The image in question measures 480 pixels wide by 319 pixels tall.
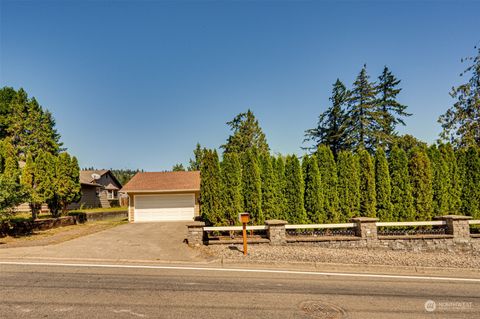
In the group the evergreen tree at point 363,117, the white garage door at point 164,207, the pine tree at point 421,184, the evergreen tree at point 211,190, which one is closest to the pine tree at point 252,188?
the evergreen tree at point 211,190

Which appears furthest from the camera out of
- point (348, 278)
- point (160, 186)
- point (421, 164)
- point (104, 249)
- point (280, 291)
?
point (160, 186)

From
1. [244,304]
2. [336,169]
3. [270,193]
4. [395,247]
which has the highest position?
[336,169]

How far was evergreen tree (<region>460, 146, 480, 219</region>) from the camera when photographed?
34.7 feet

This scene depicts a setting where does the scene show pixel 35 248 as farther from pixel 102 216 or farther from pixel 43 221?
pixel 102 216

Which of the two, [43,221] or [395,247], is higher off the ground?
[43,221]

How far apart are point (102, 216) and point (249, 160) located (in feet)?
53.0

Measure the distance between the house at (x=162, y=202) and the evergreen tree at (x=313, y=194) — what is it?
33.4ft

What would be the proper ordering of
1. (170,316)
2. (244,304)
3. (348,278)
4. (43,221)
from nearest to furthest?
(170,316)
(244,304)
(348,278)
(43,221)

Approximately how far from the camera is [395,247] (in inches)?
358

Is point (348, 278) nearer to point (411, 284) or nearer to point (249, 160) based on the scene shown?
point (411, 284)

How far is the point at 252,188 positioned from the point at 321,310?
22.0ft

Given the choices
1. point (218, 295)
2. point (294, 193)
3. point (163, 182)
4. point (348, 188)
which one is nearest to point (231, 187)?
point (294, 193)

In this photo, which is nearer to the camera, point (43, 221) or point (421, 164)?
point (421, 164)

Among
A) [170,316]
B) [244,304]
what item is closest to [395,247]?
[244,304]
